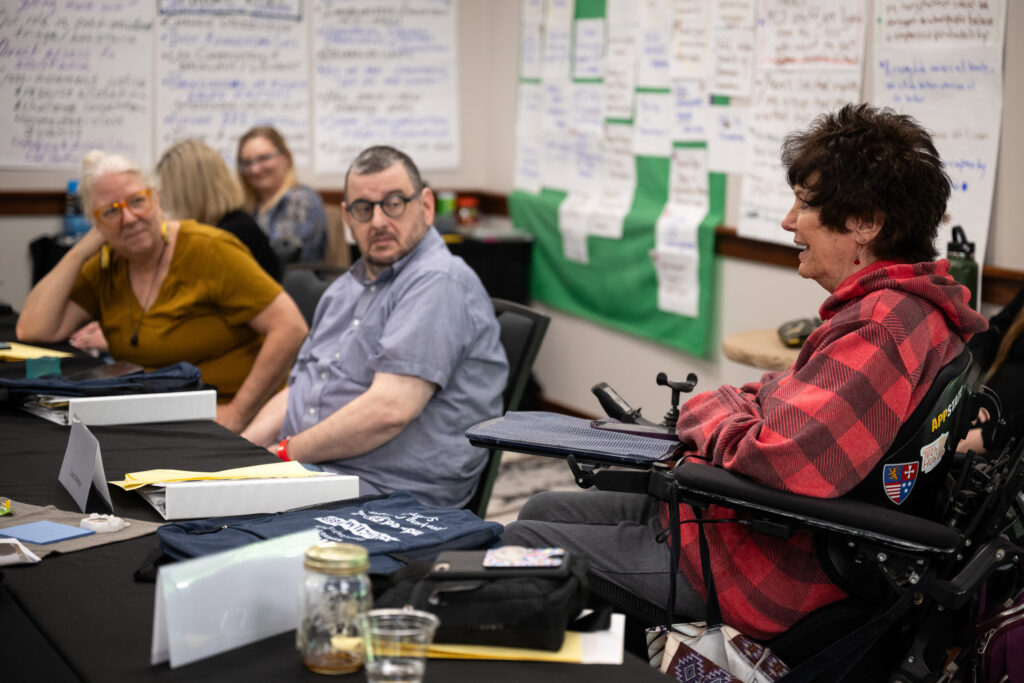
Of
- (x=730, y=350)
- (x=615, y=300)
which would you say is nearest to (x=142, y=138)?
(x=615, y=300)

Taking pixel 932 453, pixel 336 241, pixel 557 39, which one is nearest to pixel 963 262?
pixel 932 453

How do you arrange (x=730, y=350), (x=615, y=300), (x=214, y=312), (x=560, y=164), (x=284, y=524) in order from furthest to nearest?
(x=560, y=164), (x=615, y=300), (x=730, y=350), (x=214, y=312), (x=284, y=524)

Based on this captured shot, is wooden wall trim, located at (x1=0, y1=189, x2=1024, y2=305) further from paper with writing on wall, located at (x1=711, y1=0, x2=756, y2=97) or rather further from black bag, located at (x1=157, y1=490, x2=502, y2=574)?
black bag, located at (x1=157, y1=490, x2=502, y2=574)

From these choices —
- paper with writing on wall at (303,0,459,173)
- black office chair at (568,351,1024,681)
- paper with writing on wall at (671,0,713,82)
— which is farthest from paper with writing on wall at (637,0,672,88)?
black office chair at (568,351,1024,681)

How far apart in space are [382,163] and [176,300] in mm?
769

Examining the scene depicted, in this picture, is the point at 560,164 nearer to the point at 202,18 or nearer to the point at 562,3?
the point at 562,3

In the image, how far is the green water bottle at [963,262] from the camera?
111 inches

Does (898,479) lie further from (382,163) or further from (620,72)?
(620,72)

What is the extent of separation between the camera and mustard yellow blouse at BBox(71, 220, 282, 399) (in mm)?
2830

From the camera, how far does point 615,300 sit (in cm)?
469

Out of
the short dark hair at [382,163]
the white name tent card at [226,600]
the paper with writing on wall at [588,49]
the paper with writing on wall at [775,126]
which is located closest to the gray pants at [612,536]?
the white name tent card at [226,600]

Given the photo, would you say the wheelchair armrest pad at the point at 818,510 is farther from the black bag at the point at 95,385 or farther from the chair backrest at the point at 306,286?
the chair backrest at the point at 306,286

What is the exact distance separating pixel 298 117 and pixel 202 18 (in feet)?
2.04

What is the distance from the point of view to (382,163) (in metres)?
2.47
